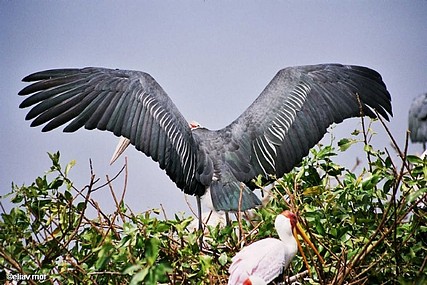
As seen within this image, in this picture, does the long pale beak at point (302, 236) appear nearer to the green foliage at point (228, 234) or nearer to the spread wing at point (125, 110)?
the green foliage at point (228, 234)

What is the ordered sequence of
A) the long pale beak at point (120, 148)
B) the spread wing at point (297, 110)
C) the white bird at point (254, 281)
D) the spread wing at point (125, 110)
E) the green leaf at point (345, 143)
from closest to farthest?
the white bird at point (254, 281) < the green leaf at point (345, 143) < the spread wing at point (125, 110) < the spread wing at point (297, 110) < the long pale beak at point (120, 148)

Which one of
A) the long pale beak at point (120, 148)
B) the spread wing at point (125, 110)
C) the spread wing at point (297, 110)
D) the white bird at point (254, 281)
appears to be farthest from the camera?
the long pale beak at point (120, 148)

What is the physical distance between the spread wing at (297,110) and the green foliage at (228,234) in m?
0.40

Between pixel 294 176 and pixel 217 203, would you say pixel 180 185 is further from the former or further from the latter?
pixel 294 176

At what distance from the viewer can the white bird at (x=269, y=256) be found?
139 cm

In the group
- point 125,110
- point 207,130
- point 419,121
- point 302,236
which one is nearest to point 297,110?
point 207,130

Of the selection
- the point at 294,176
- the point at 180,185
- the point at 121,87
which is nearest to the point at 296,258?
the point at 294,176

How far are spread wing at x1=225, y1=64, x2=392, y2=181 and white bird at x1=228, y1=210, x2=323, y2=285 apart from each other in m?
0.64

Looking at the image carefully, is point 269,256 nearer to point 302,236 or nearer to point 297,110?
point 302,236

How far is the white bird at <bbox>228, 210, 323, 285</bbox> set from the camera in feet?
4.55

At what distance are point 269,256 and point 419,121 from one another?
1.04m

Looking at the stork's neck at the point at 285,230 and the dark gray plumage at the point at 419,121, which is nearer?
the stork's neck at the point at 285,230

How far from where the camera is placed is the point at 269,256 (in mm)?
1415

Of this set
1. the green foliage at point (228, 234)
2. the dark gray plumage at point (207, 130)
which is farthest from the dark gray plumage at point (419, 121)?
the green foliage at point (228, 234)
